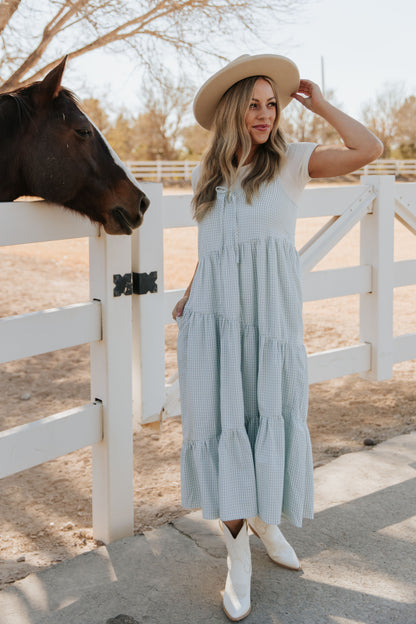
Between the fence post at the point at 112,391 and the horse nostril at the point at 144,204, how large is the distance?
128 millimetres

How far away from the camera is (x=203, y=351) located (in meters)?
2.17

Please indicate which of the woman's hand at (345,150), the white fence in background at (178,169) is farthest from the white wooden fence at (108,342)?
the white fence in background at (178,169)

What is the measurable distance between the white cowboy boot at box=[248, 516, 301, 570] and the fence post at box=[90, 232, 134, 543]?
59cm

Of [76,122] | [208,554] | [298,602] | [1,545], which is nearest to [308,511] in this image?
[298,602]

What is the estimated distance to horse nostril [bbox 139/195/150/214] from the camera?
2.58m

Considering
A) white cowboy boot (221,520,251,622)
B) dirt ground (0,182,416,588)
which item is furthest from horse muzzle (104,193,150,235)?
white cowboy boot (221,520,251,622)

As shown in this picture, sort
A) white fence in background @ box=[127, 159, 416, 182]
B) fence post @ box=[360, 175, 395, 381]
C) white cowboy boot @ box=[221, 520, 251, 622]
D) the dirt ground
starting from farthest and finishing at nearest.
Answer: white fence in background @ box=[127, 159, 416, 182]
fence post @ box=[360, 175, 395, 381]
the dirt ground
white cowboy boot @ box=[221, 520, 251, 622]

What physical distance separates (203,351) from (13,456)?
769 mm

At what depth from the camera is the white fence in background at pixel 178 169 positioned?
31.4m

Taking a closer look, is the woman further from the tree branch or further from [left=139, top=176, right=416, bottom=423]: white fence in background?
the tree branch

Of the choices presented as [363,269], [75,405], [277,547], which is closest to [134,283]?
[277,547]

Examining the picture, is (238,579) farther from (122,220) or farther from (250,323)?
(122,220)

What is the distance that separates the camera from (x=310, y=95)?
2.36 metres

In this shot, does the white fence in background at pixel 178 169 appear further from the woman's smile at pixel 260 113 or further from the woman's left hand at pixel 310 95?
the woman's smile at pixel 260 113
